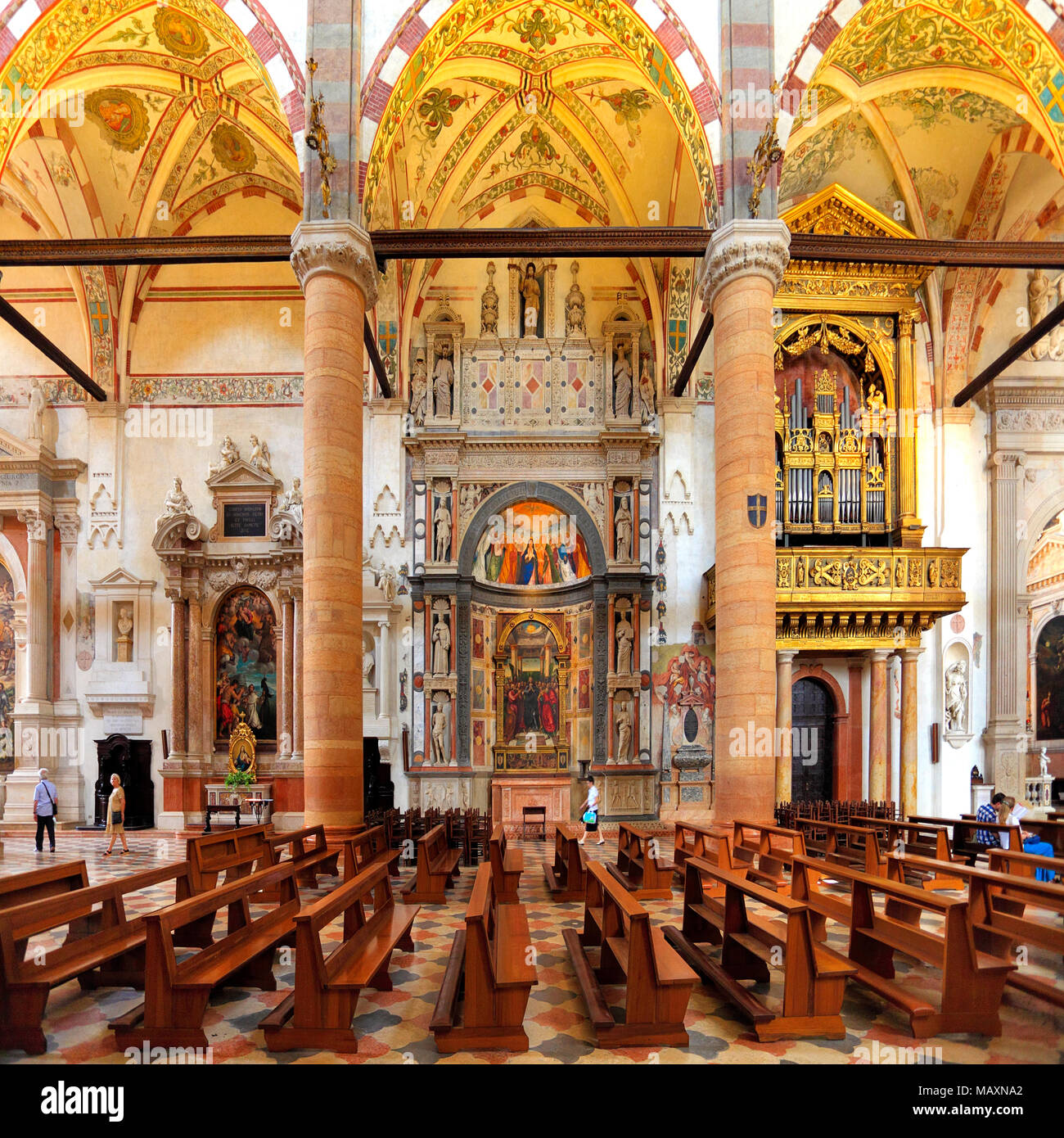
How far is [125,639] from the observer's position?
19.2 metres

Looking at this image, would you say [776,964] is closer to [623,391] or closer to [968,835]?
[968,835]

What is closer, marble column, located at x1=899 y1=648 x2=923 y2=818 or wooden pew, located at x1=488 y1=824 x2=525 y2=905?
wooden pew, located at x1=488 y1=824 x2=525 y2=905

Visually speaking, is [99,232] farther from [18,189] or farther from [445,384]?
[445,384]

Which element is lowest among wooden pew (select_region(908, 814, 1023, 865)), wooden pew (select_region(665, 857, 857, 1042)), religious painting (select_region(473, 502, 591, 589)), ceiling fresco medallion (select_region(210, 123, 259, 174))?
wooden pew (select_region(908, 814, 1023, 865))

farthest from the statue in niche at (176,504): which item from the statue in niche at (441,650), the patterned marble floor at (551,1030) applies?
the patterned marble floor at (551,1030)

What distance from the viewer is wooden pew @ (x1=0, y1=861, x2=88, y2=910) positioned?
19.2 feet

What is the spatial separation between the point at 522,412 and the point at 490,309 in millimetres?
2512

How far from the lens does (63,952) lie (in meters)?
5.56

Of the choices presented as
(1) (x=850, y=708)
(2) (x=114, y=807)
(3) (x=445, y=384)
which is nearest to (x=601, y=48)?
(3) (x=445, y=384)

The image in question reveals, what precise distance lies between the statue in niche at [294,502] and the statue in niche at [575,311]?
6.91 meters

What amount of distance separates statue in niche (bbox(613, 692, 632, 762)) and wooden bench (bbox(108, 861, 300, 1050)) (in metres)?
13.1

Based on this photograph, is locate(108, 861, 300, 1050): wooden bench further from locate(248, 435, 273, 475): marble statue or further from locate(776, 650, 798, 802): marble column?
locate(248, 435, 273, 475): marble statue

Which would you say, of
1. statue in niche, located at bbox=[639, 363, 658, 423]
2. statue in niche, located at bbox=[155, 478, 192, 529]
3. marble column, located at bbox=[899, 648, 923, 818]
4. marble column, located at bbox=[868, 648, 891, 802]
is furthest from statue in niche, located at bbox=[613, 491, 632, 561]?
statue in niche, located at bbox=[155, 478, 192, 529]

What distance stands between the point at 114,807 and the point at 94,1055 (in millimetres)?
10322
